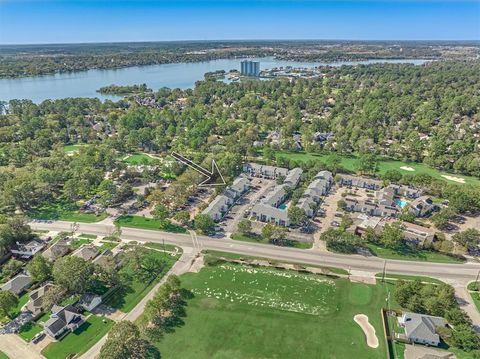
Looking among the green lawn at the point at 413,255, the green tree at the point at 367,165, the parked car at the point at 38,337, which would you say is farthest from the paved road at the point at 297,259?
the green tree at the point at 367,165

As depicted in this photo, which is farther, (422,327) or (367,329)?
(367,329)

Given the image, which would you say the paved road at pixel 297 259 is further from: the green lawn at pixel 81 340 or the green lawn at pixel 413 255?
the green lawn at pixel 81 340

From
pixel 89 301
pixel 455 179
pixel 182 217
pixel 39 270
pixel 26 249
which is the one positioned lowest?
pixel 455 179

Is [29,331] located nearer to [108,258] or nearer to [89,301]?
[89,301]

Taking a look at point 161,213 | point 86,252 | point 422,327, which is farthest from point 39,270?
point 422,327

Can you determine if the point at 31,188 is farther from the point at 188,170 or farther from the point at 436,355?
the point at 436,355

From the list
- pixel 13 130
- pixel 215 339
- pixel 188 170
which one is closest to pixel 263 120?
pixel 188 170

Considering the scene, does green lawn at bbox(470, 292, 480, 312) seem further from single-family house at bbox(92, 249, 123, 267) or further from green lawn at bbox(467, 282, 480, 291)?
single-family house at bbox(92, 249, 123, 267)
